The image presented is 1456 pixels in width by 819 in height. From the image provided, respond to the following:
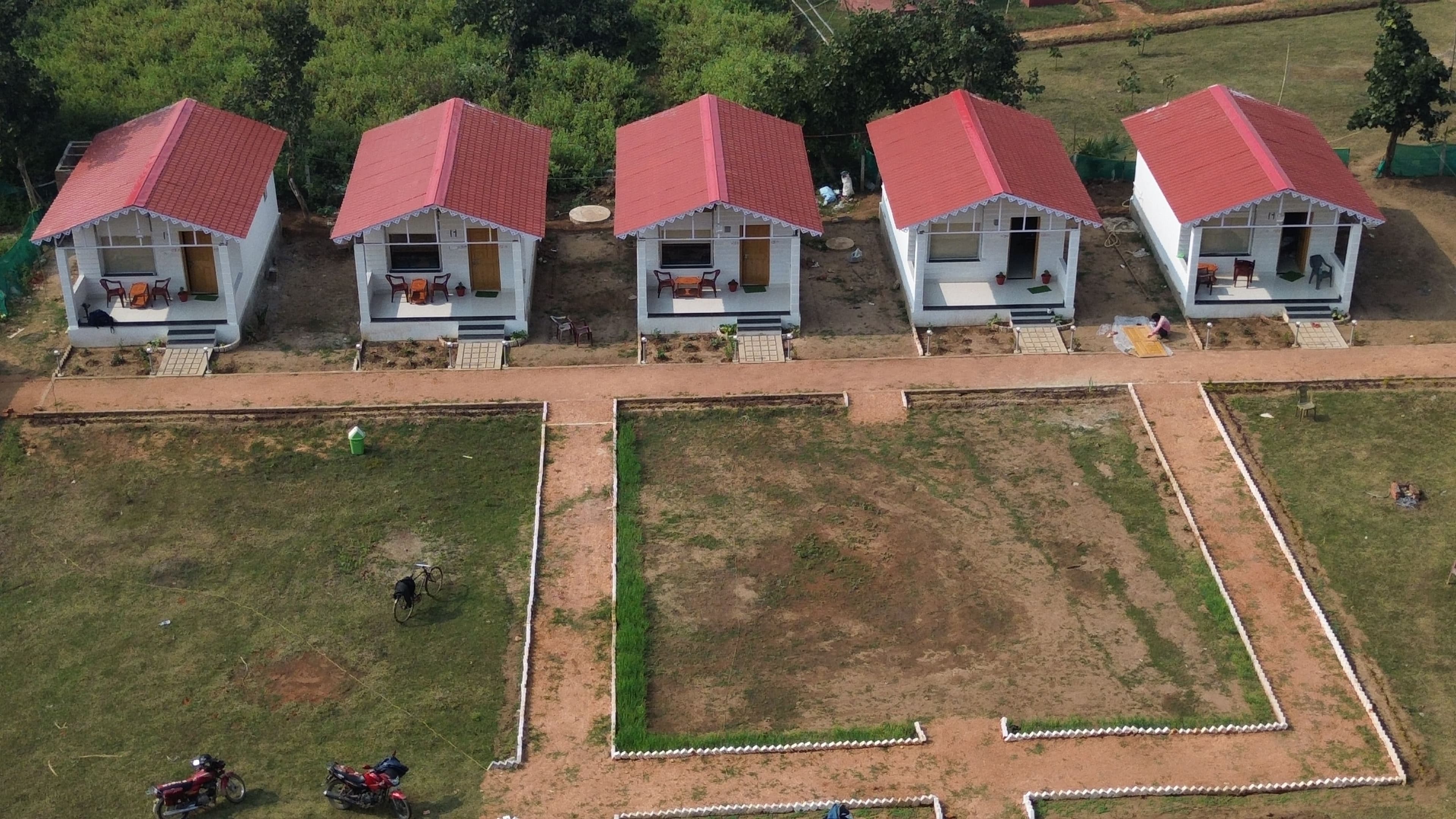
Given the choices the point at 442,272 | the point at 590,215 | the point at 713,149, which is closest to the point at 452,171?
the point at 442,272

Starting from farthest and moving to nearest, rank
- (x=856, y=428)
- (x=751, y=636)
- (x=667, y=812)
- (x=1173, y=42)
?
(x=1173, y=42) < (x=856, y=428) < (x=751, y=636) < (x=667, y=812)

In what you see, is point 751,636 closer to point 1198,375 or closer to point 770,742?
point 770,742

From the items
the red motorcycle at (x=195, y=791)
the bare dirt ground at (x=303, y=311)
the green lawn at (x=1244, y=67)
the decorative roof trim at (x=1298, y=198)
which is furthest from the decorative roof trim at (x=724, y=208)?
the red motorcycle at (x=195, y=791)

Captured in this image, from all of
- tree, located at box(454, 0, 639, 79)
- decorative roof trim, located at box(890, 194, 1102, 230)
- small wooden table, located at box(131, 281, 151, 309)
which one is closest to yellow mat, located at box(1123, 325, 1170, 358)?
decorative roof trim, located at box(890, 194, 1102, 230)

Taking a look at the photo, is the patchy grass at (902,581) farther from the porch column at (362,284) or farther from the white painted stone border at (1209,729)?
the porch column at (362,284)

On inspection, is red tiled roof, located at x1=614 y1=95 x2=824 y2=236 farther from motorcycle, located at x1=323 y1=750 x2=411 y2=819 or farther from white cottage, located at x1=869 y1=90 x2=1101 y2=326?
motorcycle, located at x1=323 y1=750 x2=411 y2=819

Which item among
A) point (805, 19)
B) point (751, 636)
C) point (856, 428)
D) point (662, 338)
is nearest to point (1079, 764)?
point (751, 636)

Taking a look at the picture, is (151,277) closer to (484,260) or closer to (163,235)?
(163,235)
